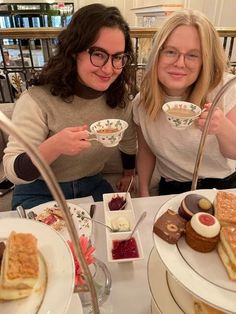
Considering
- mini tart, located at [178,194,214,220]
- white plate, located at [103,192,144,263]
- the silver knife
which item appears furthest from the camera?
the silver knife

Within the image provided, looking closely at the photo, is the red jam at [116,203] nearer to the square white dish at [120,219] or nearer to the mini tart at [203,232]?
the square white dish at [120,219]

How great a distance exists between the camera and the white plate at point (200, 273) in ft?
1.64

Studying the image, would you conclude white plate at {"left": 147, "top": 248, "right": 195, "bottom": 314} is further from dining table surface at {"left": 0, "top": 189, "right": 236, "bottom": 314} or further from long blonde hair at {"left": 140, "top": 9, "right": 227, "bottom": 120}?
long blonde hair at {"left": 140, "top": 9, "right": 227, "bottom": 120}

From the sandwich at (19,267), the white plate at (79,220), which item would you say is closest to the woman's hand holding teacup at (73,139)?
the white plate at (79,220)

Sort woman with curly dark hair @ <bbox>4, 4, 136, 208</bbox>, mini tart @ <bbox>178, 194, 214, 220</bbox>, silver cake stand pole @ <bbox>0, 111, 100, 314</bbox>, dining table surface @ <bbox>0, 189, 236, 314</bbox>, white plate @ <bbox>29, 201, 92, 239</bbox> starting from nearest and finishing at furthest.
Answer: silver cake stand pole @ <bbox>0, 111, 100, 314</bbox> < mini tart @ <bbox>178, 194, 214, 220</bbox> < dining table surface @ <bbox>0, 189, 236, 314</bbox> < white plate @ <bbox>29, 201, 92, 239</bbox> < woman with curly dark hair @ <bbox>4, 4, 136, 208</bbox>

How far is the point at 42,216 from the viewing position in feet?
3.51

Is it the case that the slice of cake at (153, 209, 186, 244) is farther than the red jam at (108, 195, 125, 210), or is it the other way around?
the red jam at (108, 195, 125, 210)

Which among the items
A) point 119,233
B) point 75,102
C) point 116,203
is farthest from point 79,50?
point 119,233

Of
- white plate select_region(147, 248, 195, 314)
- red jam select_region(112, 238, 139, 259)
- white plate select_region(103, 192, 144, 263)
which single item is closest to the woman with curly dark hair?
white plate select_region(103, 192, 144, 263)

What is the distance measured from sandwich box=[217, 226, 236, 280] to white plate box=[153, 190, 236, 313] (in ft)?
0.04

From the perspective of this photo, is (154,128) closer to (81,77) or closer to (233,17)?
(81,77)

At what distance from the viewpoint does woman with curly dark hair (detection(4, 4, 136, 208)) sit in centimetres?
122

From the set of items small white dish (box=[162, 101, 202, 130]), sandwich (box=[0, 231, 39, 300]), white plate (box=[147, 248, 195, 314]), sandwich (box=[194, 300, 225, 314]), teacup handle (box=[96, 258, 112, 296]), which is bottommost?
teacup handle (box=[96, 258, 112, 296])

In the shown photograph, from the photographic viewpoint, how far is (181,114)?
970 millimetres
